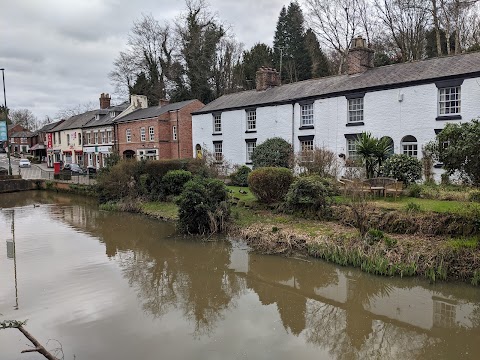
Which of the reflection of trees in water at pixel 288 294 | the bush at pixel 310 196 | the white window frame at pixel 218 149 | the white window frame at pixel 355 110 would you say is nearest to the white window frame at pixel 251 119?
the white window frame at pixel 218 149

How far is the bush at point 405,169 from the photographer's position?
620 inches

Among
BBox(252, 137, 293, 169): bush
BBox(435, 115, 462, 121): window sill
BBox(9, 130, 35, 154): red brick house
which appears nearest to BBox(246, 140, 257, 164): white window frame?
BBox(252, 137, 293, 169): bush

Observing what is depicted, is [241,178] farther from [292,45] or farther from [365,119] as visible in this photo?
[292,45]

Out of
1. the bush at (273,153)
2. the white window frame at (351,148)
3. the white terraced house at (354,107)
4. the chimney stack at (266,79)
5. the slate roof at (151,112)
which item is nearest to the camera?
the white terraced house at (354,107)

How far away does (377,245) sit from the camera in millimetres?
10781

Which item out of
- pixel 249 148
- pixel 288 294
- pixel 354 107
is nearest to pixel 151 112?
pixel 249 148

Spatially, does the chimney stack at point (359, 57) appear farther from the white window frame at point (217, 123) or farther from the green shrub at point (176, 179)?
the green shrub at point (176, 179)

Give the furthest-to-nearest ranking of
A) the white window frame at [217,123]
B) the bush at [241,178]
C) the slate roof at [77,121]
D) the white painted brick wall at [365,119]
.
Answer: the slate roof at [77,121]
the white window frame at [217,123]
the bush at [241,178]
the white painted brick wall at [365,119]

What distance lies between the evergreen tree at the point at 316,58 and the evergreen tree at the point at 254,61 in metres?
4.99

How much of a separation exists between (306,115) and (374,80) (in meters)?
4.55

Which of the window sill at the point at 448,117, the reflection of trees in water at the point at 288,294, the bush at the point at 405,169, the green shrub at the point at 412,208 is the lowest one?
the reflection of trees in water at the point at 288,294

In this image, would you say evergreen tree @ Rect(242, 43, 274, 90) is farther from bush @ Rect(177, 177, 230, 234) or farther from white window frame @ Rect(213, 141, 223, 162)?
bush @ Rect(177, 177, 230, 234)

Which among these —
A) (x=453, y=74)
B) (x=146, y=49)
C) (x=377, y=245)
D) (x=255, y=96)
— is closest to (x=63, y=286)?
(x=377, y=245)

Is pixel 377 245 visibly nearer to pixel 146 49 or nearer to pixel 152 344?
pixel 152 344
